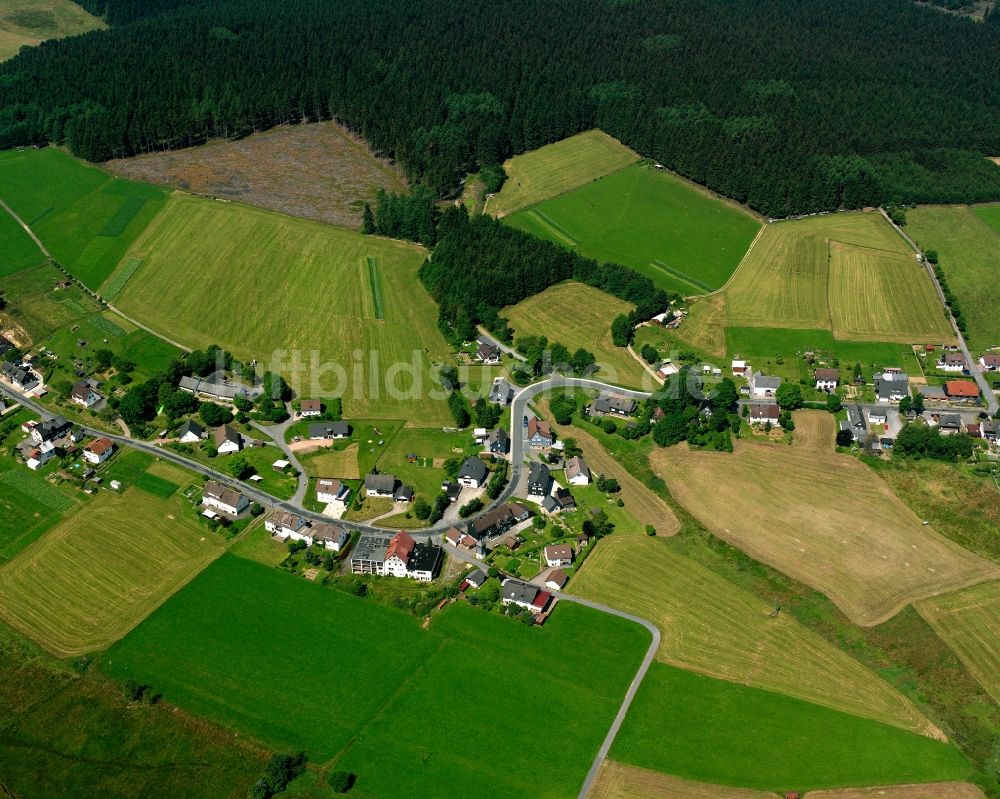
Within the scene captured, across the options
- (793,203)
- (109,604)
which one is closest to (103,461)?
(109,604)

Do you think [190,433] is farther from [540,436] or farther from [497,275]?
[497,275]

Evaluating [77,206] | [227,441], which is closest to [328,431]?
[227,441]

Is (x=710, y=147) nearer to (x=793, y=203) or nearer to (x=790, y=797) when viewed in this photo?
(x=793, y=203)

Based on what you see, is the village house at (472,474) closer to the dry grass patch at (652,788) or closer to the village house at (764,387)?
the dry grass patch at (652,788)

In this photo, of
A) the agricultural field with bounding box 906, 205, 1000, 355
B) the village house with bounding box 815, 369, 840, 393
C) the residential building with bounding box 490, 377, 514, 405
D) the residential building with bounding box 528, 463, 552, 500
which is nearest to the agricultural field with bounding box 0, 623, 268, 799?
the residential building with bounding box 528, 463, 552, 500

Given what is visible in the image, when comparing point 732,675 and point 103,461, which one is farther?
point 103,461
